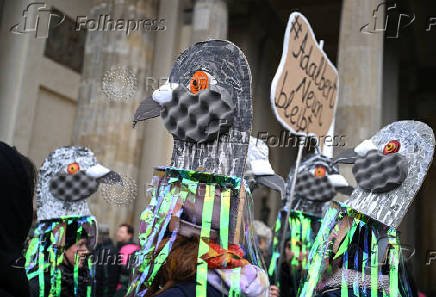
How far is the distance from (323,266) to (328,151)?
2.77 metres

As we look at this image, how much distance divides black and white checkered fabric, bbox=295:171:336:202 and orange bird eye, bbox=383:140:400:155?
104 inches

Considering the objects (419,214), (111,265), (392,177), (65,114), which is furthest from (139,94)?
(419,214)

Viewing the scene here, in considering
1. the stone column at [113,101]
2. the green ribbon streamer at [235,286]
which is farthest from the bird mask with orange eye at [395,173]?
the stone column at [113,101]

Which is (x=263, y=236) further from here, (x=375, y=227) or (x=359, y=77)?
(x=375, y=227)

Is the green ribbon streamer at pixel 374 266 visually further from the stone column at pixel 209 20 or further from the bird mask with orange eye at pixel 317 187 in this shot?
the stone column at pixel 209 20

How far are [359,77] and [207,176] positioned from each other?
7.69 metres

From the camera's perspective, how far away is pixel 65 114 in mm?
14844

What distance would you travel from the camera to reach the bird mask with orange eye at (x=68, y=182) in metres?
4.39

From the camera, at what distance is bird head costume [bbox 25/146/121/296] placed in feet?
13.3

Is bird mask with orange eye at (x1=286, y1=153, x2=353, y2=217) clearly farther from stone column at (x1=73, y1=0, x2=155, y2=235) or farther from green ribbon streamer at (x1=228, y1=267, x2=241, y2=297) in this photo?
stone column at (x1=73, y1=0, x2=155, y2=235)

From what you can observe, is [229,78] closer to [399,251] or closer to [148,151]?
[399,251]

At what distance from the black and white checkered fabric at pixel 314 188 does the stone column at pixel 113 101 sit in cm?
579

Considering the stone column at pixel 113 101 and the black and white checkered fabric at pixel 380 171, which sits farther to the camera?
the stone column at pixel 113 101

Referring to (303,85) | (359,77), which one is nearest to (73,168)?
(303,85)
